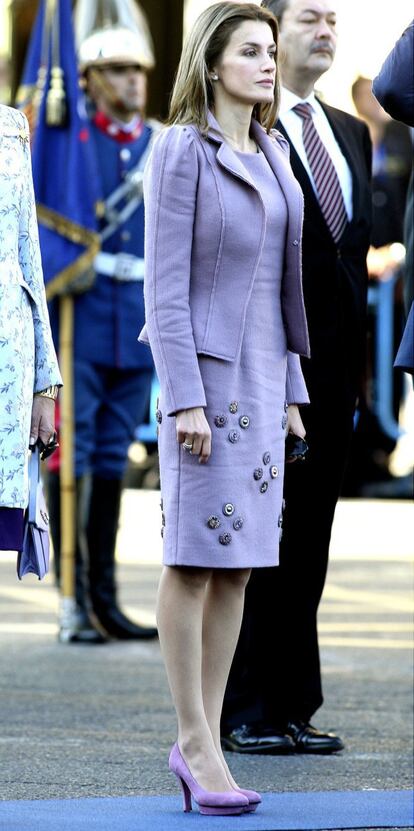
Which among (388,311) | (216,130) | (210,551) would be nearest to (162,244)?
(216,130)

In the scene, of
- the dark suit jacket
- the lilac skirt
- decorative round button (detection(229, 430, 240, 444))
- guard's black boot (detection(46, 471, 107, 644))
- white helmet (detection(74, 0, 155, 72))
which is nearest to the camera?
the lilac skirt

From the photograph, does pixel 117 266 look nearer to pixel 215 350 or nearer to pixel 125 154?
pixel 125 154

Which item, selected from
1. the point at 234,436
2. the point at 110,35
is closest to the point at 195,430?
the point at 234,436

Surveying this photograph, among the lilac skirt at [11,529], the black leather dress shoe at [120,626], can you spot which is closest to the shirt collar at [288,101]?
the lilac skirt at [11,529]

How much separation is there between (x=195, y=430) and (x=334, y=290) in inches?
43.1

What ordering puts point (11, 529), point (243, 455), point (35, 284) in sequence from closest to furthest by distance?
point (11, 529) → point (35, 284) → point (243, 455)

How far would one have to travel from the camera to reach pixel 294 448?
4727 mm

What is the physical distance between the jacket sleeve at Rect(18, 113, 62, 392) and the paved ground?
3.41 ft

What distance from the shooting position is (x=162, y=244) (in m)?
4.31

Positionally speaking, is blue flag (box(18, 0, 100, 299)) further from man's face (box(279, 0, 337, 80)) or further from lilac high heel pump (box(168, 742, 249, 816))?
lilac high heel pump (box(168, 742, 249, 816))

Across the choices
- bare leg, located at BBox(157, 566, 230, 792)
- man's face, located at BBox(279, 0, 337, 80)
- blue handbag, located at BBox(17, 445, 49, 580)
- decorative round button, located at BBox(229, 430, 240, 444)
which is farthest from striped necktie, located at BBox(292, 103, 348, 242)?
blue handbag, located at BBox(17, 445, 49, 580)

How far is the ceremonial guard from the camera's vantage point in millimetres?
7312

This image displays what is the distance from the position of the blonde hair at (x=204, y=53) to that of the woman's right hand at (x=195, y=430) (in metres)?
0.67

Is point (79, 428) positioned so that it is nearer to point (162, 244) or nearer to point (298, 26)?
point (298, 26)
